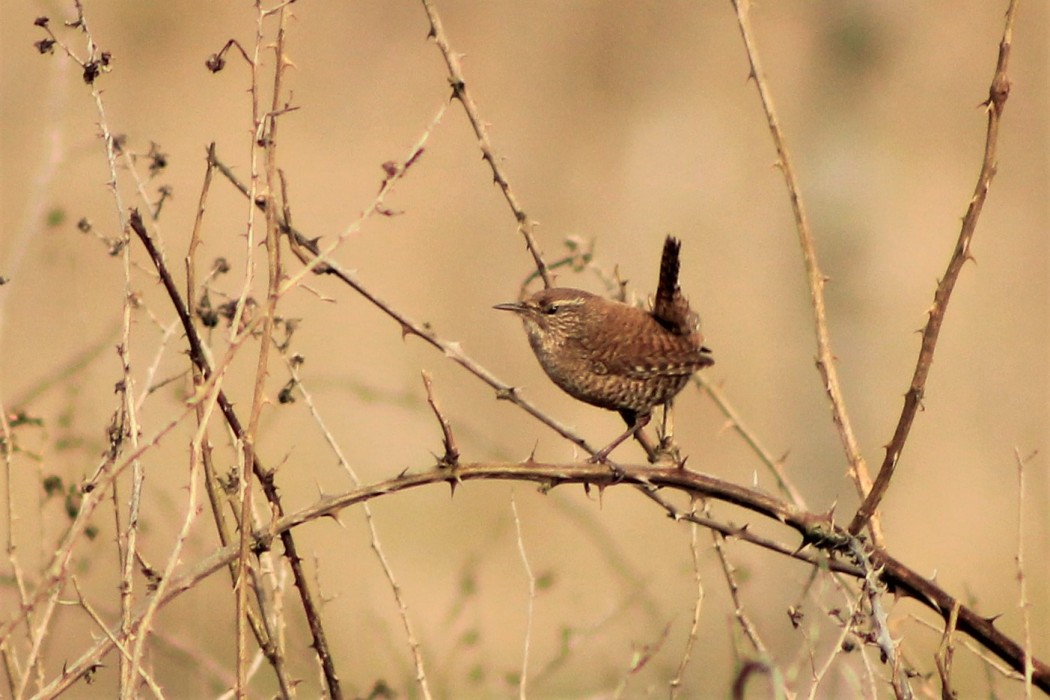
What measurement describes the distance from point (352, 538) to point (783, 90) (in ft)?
17.6

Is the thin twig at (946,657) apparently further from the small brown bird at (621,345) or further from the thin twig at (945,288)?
the small brown bird at (621,345)

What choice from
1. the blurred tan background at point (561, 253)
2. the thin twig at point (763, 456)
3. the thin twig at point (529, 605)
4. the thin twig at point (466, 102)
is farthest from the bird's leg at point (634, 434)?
the blurred tan background at point (561, 253)

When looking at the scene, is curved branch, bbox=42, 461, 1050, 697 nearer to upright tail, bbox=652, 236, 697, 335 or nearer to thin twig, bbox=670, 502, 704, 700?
thin twig, bbox=670, 502, 704, 700

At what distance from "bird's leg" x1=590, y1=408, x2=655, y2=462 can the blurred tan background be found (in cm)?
527

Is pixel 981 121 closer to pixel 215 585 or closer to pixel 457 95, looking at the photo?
pixel 215 585

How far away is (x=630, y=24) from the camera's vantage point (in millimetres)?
11922

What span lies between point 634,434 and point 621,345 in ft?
1.49

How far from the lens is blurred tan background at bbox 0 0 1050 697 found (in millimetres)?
10031

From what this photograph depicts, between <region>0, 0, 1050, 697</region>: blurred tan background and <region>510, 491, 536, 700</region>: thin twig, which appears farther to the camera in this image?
<region>0, 0, 1050, 697</region>: blurred tan background

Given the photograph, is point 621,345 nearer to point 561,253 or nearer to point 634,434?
point 634,434

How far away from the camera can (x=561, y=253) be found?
1129cm

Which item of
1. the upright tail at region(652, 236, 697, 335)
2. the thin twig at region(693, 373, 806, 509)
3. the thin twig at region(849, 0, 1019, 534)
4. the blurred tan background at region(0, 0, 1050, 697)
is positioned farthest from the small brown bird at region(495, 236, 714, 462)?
the blurred tan background at region(0, 0, 1050, 697)

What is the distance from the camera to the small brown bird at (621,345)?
394cm

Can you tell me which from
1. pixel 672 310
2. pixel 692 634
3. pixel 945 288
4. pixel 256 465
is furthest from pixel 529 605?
pixel 672 310
